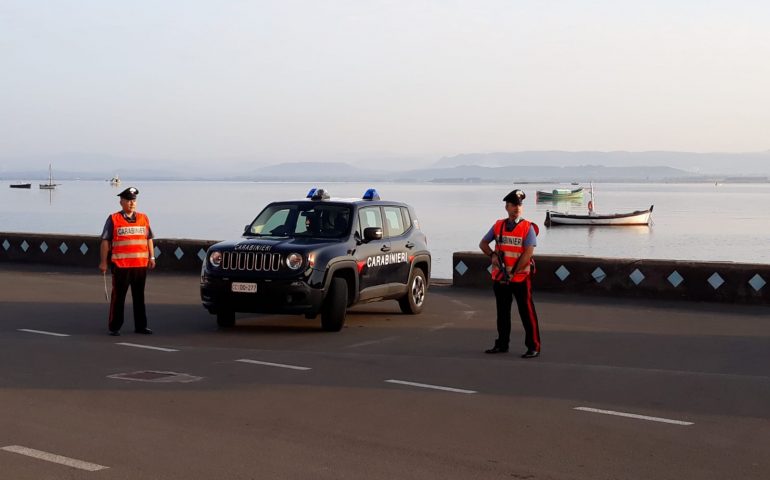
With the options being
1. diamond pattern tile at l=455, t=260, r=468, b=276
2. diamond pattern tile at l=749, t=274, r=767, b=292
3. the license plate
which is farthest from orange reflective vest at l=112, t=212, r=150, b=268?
diamond pattern tile at l=749, t=274, r=767, b=292

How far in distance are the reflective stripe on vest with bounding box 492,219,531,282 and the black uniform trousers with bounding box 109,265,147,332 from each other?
4568mm

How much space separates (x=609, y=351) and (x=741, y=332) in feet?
9.20

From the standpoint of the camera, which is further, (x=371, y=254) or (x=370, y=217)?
(x=370, y=217)

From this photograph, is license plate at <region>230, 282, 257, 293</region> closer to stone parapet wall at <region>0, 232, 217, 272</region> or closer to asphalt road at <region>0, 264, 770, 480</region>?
asphalt road at <region>0, 264, 770, 480</region>

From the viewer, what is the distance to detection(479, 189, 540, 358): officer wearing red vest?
12.6 meters

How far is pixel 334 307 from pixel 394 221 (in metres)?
2.66

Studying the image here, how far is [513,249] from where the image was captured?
12719 millimetres

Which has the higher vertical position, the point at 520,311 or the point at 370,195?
the point at 370,195

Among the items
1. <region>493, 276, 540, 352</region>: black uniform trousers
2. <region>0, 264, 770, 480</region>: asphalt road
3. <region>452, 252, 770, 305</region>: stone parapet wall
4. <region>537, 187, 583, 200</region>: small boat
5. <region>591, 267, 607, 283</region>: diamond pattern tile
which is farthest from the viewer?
<region>537, 187, 583, 200</region>: small boat

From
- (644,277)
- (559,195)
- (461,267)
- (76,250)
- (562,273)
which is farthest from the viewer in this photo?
(559,195)

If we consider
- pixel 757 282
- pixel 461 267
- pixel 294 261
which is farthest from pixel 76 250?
pixel 757 282

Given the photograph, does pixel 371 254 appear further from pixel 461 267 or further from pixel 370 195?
pixel 461 267

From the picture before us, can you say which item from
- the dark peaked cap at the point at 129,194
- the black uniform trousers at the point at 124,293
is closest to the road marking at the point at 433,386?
the black uniform trousers at the point at 124,293

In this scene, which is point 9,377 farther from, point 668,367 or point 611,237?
point 611,237
